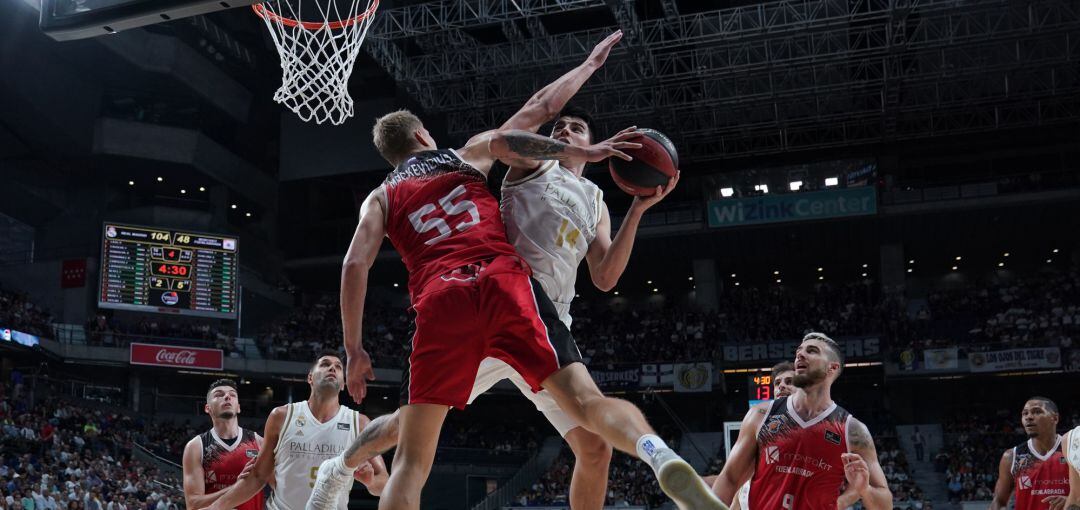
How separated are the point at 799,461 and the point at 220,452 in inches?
181

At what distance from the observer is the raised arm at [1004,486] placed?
904cm

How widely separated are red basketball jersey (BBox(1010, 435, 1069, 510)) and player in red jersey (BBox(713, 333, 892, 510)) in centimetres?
385

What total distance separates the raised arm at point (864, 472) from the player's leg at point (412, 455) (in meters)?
2.45

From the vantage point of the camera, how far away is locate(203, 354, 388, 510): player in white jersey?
7023mm

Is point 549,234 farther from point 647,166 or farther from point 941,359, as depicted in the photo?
point 941,359

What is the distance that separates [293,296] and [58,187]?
973cm

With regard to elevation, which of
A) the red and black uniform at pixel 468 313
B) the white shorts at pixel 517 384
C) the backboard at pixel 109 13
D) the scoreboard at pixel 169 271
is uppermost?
the scoreboard at pixel 169 271

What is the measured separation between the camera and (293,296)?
41594 mm

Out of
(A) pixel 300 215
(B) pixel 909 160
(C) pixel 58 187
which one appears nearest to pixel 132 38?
(C) pixel 58 187

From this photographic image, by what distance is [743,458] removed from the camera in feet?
20.5

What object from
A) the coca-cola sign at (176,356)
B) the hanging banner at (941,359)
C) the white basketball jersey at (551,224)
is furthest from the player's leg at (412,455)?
the hanging banner at (941,359)


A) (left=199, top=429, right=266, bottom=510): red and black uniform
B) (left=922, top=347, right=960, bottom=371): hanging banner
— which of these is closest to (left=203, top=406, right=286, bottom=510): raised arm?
(left=199, top=429, right=266, bottom=510): red and black uniform

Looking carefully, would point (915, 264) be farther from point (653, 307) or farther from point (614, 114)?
point (614, 114)

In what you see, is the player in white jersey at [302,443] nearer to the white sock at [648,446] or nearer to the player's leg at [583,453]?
the player's leg at [583,453]
